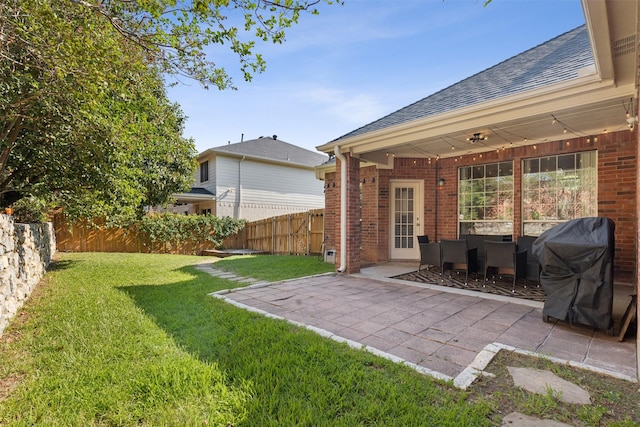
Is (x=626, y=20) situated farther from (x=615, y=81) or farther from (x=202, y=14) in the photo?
(x=202, y=14)

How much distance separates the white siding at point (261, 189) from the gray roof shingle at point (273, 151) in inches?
17.4

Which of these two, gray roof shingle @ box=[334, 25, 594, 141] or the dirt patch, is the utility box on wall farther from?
the dirt patch

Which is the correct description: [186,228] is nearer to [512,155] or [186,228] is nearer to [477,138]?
[477,138]

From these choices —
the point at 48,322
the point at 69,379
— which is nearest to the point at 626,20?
the point at 69,379

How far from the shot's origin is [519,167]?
695cm

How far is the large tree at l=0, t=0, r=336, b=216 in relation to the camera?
2934 millimetres

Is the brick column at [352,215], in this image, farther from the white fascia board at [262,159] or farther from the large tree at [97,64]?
the white fascia board at [262,159]

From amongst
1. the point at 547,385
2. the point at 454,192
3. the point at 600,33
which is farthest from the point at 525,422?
the point at 454,192

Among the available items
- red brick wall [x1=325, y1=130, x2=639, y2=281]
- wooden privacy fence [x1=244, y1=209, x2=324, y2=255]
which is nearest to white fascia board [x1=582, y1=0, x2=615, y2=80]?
red brick wall [x1=325, y1=130, x2=639, y2=281]

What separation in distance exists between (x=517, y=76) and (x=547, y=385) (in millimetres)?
5224

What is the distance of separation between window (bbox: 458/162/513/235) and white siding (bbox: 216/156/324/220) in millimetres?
11207

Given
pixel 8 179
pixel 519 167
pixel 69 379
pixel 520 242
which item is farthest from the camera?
pixel 519 167

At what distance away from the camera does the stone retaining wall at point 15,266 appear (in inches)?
149

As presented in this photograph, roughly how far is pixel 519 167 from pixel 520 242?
1.92 meters
